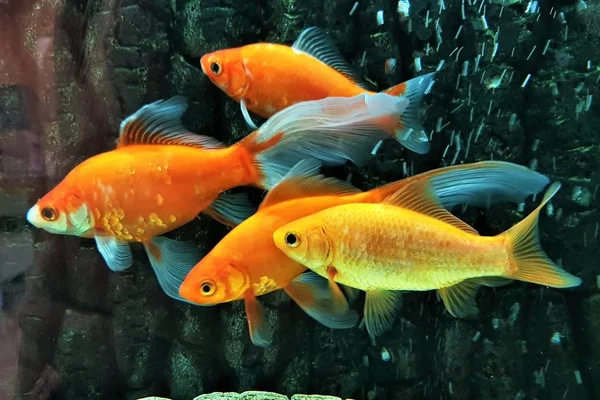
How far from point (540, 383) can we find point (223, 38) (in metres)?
1.79

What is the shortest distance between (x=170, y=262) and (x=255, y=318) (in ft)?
1.27

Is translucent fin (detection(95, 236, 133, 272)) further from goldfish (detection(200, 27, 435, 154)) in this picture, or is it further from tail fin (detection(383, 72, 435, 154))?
tail fin (detection(383, 72, 435, 154))

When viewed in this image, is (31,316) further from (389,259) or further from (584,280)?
(584,280)

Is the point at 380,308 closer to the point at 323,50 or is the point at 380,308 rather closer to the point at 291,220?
the point at 291,220

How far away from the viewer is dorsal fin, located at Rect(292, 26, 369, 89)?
1670 millimetres

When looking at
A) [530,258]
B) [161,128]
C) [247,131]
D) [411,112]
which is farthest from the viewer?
[247,131]

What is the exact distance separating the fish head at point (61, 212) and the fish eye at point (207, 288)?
1.35ft

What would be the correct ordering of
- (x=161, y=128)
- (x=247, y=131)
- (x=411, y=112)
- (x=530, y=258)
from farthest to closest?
(x=247, y=131), (x=161, y=128), (x=411, y=112), (x=530, y=258)

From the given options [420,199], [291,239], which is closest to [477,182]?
[420,199]

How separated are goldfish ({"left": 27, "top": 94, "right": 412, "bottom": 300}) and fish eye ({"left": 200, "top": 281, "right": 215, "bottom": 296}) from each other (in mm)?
262

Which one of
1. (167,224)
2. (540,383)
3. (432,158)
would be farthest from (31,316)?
(540,383)

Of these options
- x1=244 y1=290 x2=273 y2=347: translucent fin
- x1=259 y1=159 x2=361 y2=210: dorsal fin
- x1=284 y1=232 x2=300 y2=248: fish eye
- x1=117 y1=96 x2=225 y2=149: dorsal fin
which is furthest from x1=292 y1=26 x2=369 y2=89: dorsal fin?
x1=244 y1=290 x2=273 y2=347: translucent fin

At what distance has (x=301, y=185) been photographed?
164 cm

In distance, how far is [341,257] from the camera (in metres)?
1.49
